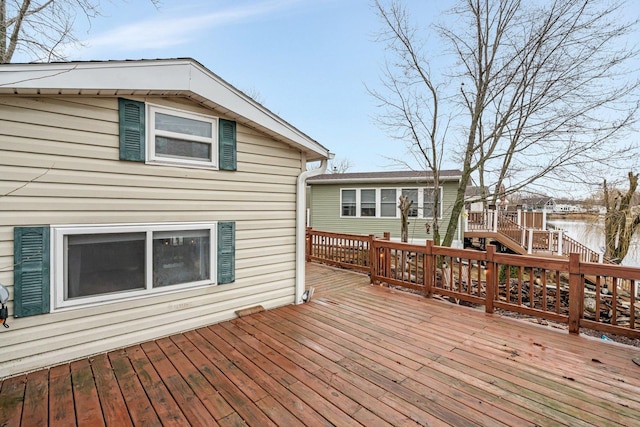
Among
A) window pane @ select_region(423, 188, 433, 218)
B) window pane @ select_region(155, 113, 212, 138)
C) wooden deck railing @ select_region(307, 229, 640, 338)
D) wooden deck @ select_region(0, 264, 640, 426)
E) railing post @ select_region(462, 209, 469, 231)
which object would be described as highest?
window pane @ select_region(155, 113, 212, 138)

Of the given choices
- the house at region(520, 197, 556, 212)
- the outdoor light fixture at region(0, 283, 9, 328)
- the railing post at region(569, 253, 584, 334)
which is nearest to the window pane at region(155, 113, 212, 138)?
the outdoor light fixture at region(0, 283, 9, 328)

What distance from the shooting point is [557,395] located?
2.33 metres

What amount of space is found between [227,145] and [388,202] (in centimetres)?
942

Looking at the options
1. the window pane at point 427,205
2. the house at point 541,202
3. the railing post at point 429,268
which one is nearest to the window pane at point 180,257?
the railing post at point 429,268

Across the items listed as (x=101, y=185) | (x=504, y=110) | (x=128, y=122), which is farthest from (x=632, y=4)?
(x=101, y=185)

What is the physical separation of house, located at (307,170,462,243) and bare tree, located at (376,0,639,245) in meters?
2.64

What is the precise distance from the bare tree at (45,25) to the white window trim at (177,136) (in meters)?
3.64

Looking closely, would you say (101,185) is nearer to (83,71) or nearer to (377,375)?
(83,71)

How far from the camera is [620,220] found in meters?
11.4

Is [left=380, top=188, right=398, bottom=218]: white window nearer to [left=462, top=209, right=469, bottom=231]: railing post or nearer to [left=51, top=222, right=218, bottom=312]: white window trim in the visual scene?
[left=462, top=209, right=469, bottom=231]: railing post

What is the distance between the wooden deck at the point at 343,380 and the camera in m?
2.08

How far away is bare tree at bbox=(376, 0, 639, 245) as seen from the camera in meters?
6.82

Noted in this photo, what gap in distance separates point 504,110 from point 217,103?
26.5ft

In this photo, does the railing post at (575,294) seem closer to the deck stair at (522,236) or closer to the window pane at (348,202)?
the deck stair at (522,236)
